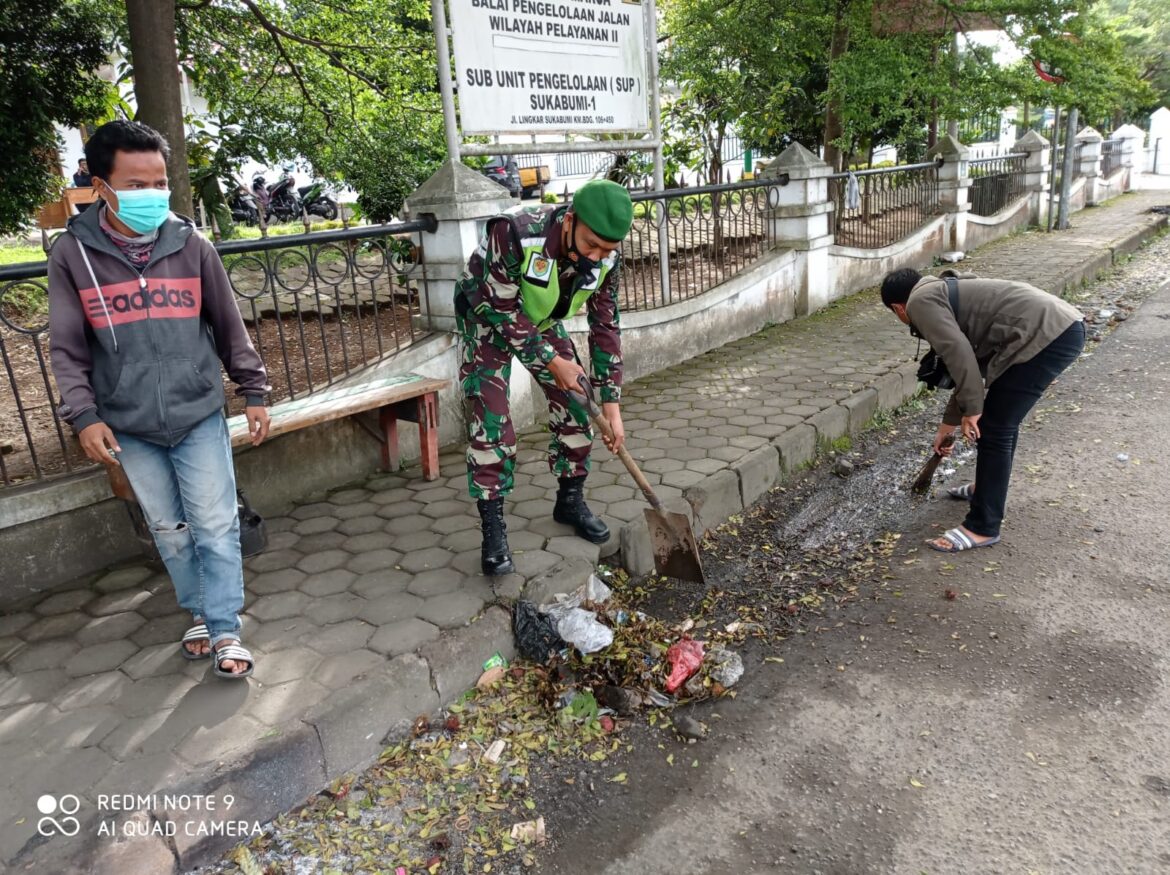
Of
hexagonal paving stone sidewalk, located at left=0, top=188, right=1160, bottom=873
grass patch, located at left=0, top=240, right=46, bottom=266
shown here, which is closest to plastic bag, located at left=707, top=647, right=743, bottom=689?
hexagonal paving stone sidewalk, located at left=0, top=188, right=1160, bottom=873

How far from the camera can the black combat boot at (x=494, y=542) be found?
3361mm

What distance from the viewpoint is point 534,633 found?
3.18m

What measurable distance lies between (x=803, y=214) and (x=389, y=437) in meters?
4.76

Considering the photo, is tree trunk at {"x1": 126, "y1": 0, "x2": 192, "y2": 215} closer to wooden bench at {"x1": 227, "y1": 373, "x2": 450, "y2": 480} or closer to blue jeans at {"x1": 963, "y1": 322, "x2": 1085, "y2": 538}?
wooden bench at {"x1": 227, "y1": 373, "x2": 450, "y2": 480}

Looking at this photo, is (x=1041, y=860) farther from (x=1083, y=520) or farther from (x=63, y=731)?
(x=63, y=731)

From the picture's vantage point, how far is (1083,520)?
411cm

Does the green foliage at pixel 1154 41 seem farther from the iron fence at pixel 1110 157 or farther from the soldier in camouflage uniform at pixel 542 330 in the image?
the soldier in camouflage uniform at pixel 542 330

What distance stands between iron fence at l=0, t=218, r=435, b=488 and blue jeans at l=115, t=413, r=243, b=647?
1034mm

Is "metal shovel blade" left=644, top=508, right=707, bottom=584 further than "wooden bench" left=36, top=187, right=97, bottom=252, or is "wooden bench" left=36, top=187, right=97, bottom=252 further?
"wooden bench" left=36, top=187, right=97, bottom=252

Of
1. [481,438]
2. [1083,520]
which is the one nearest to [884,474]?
[1083,520]

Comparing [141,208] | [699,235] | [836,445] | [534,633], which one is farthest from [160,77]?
[836,445]

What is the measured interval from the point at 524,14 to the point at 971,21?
6.61 metres

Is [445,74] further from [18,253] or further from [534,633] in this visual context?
[18,253]

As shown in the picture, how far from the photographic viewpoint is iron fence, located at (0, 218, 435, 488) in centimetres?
380
